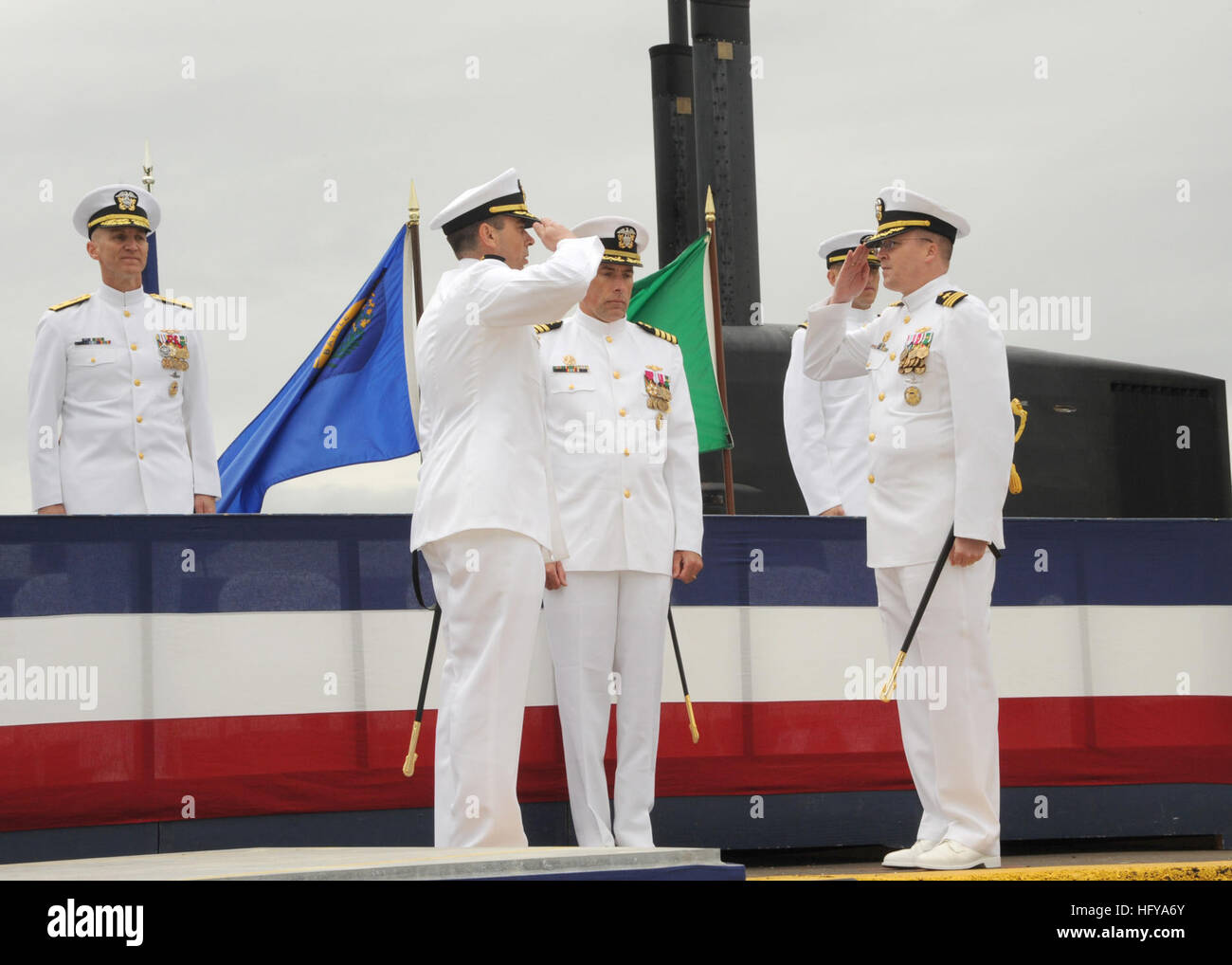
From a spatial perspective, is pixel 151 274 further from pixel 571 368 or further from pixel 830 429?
pixel 830 429

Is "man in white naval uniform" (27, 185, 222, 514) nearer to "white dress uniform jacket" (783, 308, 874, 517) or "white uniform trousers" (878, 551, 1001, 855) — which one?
"white dress uniform jacket" (783, 308, 874, 517)

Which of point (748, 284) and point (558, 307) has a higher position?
point (748, 284)

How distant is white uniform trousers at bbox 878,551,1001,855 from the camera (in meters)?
4.95

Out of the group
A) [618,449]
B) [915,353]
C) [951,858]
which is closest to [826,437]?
[618,449]

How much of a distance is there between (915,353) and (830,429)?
6.30 feet

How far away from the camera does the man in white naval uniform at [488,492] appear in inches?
177

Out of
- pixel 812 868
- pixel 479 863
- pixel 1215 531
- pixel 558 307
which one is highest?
pixel 558 307

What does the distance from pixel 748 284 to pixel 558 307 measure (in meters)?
4.02

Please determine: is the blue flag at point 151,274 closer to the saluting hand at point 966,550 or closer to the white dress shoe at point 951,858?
the saluting hand at point 966,550

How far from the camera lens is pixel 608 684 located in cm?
554

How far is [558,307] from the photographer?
14.9 ft

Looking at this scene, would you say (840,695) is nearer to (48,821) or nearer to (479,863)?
(48,821)

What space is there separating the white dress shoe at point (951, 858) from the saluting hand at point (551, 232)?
6.33 feet
